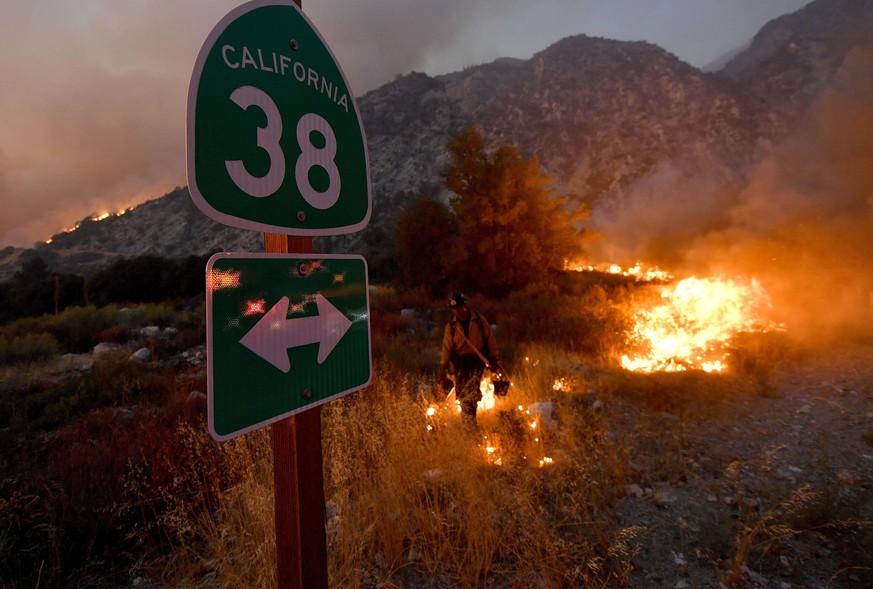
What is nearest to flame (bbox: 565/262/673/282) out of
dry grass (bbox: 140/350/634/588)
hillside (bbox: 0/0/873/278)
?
hillside (bbox: 0/0/873/278)

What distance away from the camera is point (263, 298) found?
39.2 inches

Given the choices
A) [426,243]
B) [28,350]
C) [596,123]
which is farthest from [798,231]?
[596,123]

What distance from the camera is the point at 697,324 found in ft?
29.5

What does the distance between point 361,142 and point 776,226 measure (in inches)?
930

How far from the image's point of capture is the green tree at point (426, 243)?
1700 centimetres

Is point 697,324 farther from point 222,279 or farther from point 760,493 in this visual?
point 222,279

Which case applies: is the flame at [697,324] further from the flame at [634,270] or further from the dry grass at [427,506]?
the flame at [634,270]

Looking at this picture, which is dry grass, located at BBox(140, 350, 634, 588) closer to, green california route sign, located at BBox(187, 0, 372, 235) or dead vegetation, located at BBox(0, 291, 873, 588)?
dead vegetation, located at BBox(0, 291, 873, 588)

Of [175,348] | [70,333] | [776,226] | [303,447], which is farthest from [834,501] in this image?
[776,226]

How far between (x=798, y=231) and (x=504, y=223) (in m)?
13.7

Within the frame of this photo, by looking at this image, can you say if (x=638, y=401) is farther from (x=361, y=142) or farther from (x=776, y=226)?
(x=776, y=226)

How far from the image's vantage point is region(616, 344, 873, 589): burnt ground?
8.13 ft

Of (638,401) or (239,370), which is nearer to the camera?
(239,370)

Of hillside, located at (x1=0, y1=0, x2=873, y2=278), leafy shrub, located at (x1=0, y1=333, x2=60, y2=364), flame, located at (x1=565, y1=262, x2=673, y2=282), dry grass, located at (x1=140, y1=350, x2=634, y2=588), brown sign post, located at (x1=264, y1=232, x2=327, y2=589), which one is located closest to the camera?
brown sign post, located at (x1=264, y1=232, x2=327, y2=589)
